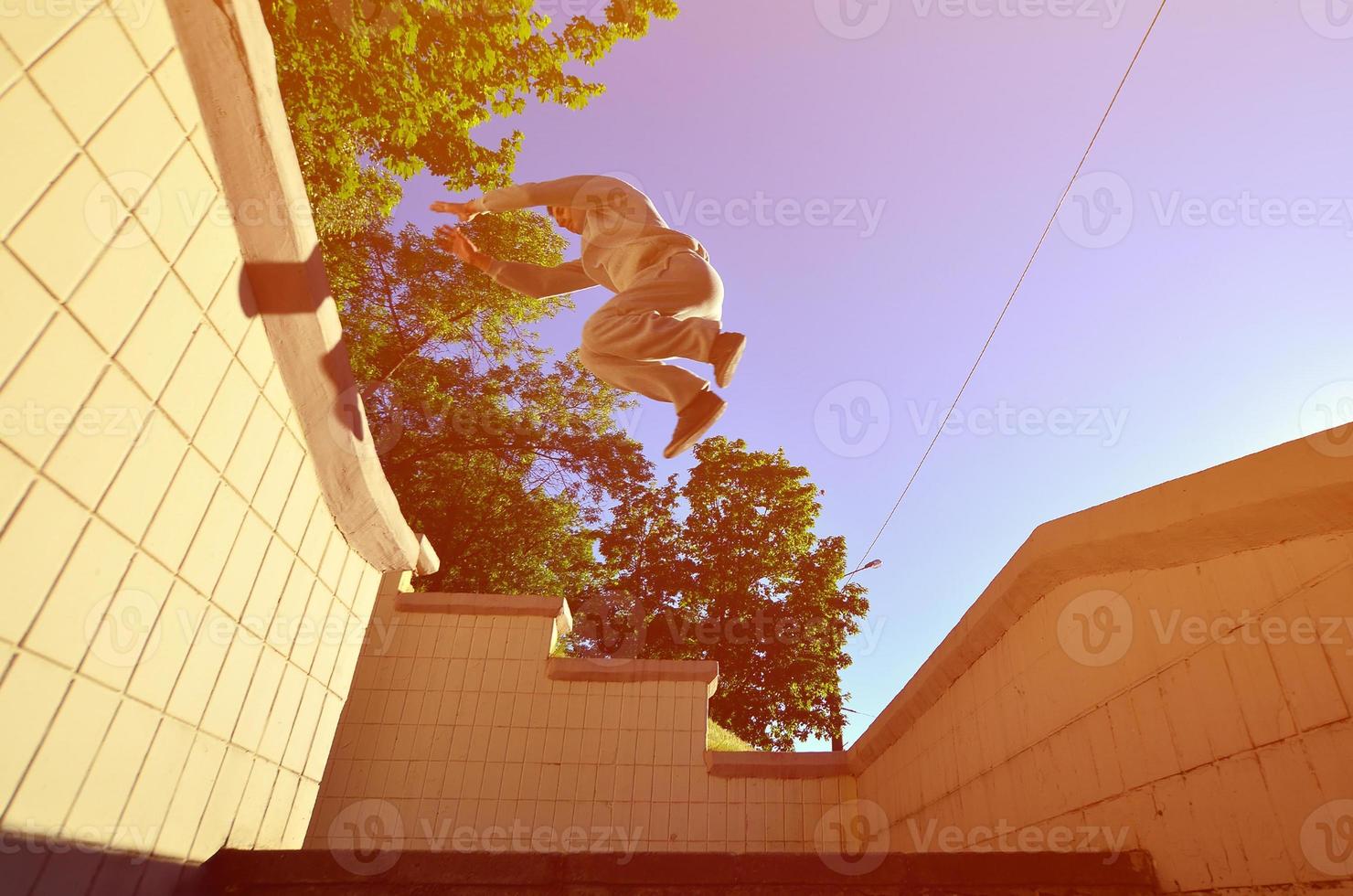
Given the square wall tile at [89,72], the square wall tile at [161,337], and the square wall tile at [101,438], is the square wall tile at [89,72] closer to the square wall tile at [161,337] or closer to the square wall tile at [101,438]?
the square wall tile at [161,337]

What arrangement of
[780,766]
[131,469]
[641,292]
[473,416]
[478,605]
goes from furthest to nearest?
1. [473,416]
2. [478,605]
3. [780,766]
4. [641,292]
5. [131,469]

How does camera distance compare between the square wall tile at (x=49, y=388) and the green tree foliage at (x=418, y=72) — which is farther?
the green tree foliage at (x=418, y=72)

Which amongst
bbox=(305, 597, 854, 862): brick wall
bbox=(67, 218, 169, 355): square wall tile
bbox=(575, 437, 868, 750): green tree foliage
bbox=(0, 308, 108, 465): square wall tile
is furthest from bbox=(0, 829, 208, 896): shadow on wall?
bbox=(575, 437, 868, 750): green tree foliage

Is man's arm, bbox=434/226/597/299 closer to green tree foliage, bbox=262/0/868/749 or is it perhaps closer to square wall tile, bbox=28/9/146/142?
square wall tile, bbox=28/9/146/142

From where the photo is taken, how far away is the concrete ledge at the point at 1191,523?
156cm

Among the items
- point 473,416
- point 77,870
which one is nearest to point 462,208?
point 77,870

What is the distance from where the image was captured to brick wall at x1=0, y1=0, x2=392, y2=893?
1275mm

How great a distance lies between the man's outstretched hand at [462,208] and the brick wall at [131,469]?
1.36 m

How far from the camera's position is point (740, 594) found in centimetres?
1502

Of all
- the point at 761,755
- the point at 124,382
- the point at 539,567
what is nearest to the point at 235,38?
the point at 124,382

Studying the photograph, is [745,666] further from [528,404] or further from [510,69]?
[510,69]

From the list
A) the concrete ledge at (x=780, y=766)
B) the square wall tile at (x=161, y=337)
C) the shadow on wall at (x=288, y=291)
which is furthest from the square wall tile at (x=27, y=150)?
the concrete ledge at (x=780, y=766)

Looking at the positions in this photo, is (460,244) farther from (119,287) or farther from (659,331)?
(119,287)

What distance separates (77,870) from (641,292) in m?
2.50
